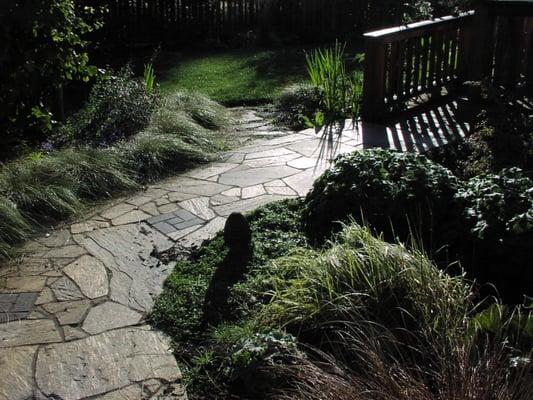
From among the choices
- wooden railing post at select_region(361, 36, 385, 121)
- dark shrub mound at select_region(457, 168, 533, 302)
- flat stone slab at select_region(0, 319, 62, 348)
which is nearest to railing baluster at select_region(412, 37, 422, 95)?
wooden railing post at select_region(361, 36, 385, 121)


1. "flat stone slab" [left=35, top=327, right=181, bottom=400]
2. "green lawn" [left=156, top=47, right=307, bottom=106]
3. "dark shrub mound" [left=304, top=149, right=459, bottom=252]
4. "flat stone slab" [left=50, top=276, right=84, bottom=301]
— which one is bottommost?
"flat stone slab" [left=35, top=327, right=181, bottom=400]

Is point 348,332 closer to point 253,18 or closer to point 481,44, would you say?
point 481,44

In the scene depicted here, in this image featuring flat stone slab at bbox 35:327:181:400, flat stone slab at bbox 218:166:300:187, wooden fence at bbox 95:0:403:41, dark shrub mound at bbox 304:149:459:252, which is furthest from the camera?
wooden fence at bbox 95:0:403:41

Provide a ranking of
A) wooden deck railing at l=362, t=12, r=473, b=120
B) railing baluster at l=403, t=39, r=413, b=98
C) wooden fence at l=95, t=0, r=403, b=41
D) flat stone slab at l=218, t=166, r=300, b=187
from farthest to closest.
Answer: wooden fence at l=95, t=0, r=403, b=41 < railing baluster at l=403, t=39, r=413, b=98 < wooden deck railing at l=362, t=12, r=473, b=120 < flat stone slab at l=218, t=166, r=300, b=187

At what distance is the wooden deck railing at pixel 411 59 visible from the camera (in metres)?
7.09

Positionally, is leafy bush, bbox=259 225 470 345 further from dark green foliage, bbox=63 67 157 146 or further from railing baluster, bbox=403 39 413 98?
railing baluster, bbox=403 39 413 98

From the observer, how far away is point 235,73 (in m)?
10.5

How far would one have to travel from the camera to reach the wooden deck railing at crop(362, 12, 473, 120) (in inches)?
279

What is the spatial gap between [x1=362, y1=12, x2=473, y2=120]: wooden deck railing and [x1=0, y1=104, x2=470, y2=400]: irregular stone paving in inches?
36.9

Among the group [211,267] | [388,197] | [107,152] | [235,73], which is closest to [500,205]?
[388,197]

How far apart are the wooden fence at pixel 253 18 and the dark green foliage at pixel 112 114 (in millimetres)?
6136

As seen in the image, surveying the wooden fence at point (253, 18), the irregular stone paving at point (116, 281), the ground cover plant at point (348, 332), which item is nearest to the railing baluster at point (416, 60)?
the irregular stone paving at point (116, 281)

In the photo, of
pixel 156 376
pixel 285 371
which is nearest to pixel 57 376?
pixel 156 376

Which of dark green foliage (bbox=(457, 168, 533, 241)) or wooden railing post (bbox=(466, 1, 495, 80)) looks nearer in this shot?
dark green foliage (bbox=(457, 168, 533, 241))
